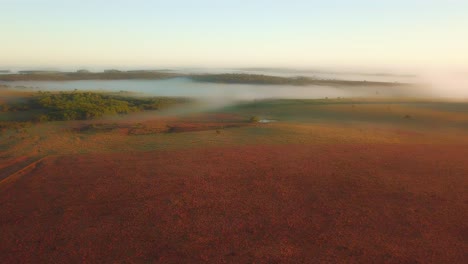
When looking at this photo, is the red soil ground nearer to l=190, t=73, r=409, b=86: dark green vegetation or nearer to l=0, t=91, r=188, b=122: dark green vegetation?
l=0, t=91, r=188, b=122: dark green vegetation

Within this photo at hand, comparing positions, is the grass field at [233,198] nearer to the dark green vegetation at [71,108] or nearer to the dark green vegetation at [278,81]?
the dark green vegetation at [71,108]

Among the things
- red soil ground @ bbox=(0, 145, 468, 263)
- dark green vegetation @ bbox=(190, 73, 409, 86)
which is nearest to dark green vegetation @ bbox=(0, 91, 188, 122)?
red soil ground @ bbox=(0, 145, 468, 263)

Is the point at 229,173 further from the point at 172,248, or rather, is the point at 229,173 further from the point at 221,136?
the point at 221,136

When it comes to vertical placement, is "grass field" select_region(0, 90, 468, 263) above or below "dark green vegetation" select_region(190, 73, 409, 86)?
below

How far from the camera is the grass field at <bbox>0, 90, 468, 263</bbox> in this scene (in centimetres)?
763

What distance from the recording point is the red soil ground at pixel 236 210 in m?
7.54

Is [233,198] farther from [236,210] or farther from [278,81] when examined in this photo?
[278,81]

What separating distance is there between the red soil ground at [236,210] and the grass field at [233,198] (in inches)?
1.6

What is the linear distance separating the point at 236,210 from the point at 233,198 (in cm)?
89

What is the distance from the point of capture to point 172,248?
763cm

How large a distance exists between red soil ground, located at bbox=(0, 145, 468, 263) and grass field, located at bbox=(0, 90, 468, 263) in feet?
0.13

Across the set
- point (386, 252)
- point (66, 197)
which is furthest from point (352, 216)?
point (66, 197)

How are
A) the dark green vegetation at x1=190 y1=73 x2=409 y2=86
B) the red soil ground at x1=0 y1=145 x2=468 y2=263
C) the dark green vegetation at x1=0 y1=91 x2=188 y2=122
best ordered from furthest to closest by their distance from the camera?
the dark green vegetation at x1=190 y1=73 x2=409 y2=86 → the dark green vegetation at x1=0 y1=91 x2=188 y2=122 → the red soil ground at x1=0 y1=145 x2=468 y2=263

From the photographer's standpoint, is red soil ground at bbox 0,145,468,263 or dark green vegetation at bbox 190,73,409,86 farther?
dark green vegetation at bbox 190,73,409,86
